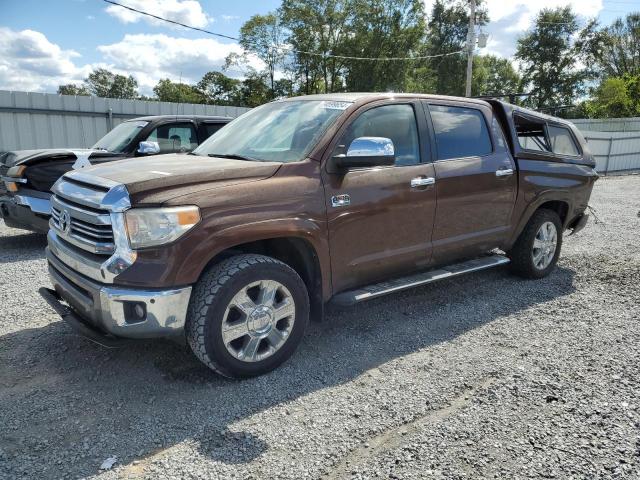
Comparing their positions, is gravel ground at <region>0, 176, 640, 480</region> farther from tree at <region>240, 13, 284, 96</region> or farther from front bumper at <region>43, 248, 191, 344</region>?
tree at <region>240, 13, 284, 96</region>

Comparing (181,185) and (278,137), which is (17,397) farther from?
(278,137)

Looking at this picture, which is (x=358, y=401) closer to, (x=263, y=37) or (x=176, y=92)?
(x=263, y=37)

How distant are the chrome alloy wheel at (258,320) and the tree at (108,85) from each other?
8143 cm

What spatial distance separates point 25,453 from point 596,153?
23.9m

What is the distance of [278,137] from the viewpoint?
3.76 meters

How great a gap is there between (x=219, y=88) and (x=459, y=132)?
60811 millimetres

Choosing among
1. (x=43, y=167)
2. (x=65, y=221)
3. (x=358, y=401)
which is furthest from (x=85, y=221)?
(x=43, y=167)

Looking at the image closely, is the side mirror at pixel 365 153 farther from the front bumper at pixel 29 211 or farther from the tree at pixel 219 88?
the tree at pixel 219 88

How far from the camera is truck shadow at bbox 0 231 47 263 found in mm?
6230

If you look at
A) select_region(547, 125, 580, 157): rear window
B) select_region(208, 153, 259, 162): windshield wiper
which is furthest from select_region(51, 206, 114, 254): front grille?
select_region(547, 125, 580, 157): rear window

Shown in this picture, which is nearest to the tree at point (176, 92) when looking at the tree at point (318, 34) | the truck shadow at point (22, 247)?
the tree at point (318, 34)

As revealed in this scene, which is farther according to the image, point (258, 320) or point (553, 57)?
point (553, 57)

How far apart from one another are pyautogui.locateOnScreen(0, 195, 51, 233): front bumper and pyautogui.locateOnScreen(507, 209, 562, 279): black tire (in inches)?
219

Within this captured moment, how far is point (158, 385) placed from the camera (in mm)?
3105
